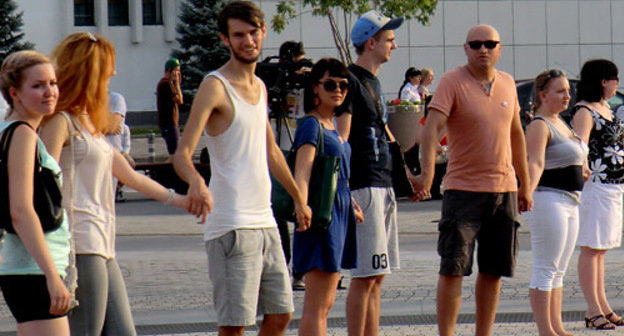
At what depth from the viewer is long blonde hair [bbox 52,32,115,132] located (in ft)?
17.7

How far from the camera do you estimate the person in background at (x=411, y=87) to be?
1975cm

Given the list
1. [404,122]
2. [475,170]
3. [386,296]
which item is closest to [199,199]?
[475,170]

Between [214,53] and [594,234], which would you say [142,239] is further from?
[214,53]

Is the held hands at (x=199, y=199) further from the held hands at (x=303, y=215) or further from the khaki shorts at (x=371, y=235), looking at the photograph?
the khaki shorts at (x=371, y=235)

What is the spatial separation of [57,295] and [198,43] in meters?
51.4

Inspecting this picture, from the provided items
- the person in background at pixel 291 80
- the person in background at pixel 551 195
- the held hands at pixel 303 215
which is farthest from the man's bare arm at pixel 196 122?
the person in background at pixel 291 80

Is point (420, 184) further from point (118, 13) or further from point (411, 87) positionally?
point (118, 13)

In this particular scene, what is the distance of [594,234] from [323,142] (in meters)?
2.70

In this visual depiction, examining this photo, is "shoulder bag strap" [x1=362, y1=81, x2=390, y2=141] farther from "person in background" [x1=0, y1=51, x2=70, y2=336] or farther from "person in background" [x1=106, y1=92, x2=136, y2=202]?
"person in background" [x1=0, y1=51, x2=70, y2=336]

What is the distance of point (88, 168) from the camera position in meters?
5.38

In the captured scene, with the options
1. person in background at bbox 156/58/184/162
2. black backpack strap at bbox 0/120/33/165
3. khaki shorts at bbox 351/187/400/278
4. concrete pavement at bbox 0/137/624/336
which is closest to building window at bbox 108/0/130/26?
person in background at bbox 156/58/184/162

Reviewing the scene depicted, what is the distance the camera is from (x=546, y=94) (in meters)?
8.27

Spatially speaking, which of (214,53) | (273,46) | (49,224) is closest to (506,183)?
(49,224)

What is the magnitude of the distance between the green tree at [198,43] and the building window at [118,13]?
3.49m
